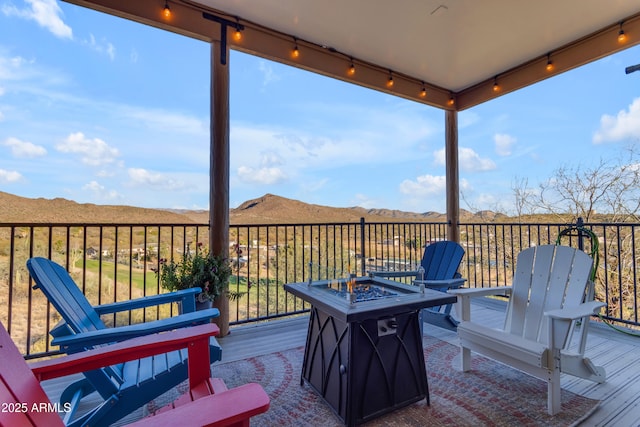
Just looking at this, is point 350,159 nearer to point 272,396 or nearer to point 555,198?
point 555,198

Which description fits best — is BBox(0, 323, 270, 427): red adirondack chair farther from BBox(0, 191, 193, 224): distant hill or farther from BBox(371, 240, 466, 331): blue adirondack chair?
BBox(0, 191, 193, 224): distant hill

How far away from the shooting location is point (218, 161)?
292 centimetres

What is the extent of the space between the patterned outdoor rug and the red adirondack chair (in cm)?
77

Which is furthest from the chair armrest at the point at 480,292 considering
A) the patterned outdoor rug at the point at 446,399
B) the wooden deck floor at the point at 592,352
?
the wooden deck floor at the point at 592,352

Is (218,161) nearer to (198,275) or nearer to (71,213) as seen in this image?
(198,275)

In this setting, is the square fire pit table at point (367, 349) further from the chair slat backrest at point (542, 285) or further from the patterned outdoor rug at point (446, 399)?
the chair slat backrest at point (542, 285)

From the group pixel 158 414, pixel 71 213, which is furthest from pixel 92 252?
pixel 158 414

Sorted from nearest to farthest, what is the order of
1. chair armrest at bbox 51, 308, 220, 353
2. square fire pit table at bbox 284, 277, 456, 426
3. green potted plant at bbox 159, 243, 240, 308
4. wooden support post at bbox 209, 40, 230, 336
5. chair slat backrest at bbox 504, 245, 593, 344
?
1. chair armrest at bbox 51, 308, 220, 353
2. square fire pit table at bbox 284, 277, 456, 426
3. chair slat backrest at bbox 504, 245, 593, 344
4. green potted plant at bbox 159, 243, 240, 308
5. wooden support post at bbox 209, 40, 230, 336

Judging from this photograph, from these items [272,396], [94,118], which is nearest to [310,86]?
[94,118]

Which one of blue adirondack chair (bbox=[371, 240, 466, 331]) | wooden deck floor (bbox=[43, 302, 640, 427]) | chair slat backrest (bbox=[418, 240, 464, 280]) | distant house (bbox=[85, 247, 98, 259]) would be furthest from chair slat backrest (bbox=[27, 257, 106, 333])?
chair slat backrest (bbox=[418, 240, 464, 280])

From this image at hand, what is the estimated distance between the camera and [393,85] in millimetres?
4051

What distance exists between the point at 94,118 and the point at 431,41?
3692 mm

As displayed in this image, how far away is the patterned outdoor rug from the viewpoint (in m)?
1.66

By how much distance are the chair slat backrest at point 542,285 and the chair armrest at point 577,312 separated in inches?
5.2
